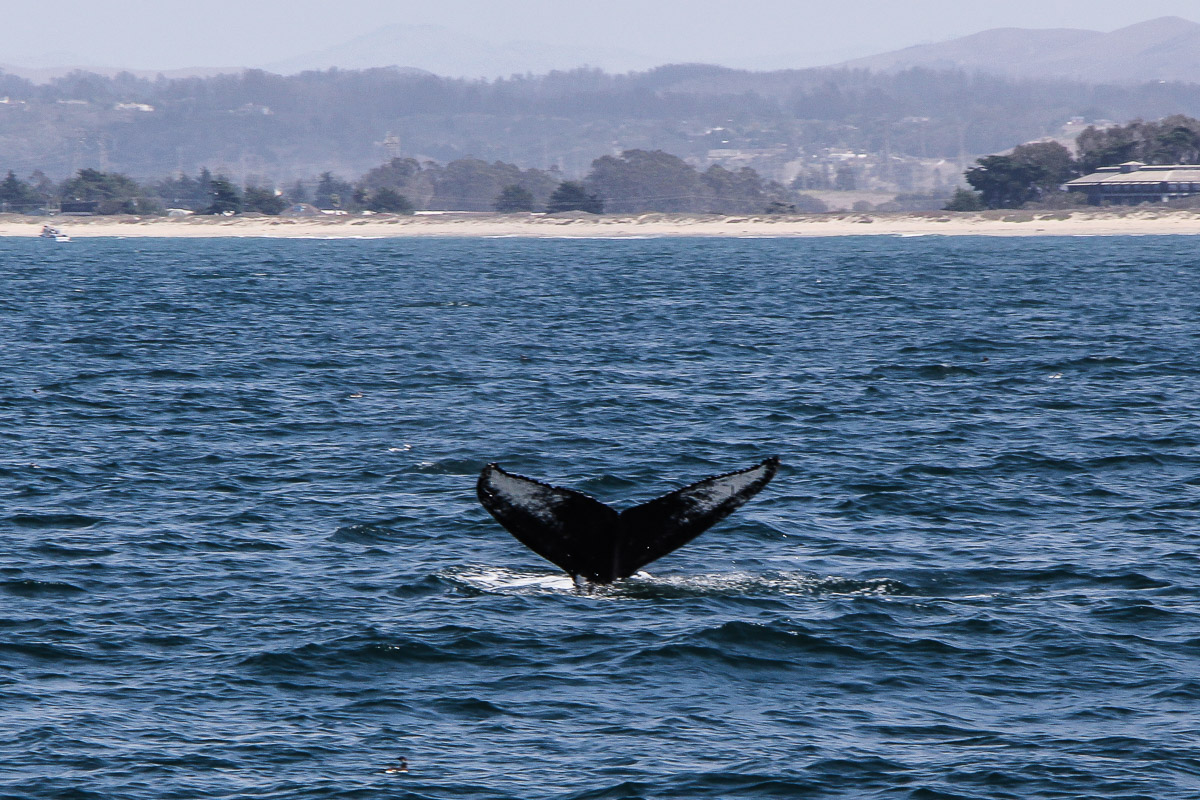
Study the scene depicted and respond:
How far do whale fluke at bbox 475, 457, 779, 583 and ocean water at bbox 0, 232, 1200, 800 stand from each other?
1036mm

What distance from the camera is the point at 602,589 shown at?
67.4 ft

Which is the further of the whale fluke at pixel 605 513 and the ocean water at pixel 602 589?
the whale fluke at pixel 605 513

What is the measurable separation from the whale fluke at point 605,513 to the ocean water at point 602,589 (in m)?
1.04

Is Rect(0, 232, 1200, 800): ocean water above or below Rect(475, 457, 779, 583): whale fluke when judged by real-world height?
below

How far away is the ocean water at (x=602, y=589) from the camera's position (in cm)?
1468

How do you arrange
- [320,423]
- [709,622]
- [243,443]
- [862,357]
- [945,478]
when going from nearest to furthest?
[709,622] < [945,478] < [243,443] < [320,423] < [862,357]

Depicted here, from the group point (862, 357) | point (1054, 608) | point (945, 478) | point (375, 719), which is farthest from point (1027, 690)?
point (862, 357)

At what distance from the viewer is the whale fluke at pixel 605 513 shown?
18047 mm

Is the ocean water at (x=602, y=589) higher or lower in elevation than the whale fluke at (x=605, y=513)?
lower

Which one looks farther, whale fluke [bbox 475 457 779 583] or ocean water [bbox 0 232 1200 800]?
whale fluke [bbox 475 457 779 583]

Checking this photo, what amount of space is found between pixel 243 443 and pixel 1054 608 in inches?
756

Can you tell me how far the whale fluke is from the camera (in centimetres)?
1805

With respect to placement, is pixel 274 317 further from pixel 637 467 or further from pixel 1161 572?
pixel 1161 572

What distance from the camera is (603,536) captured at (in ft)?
63.5
